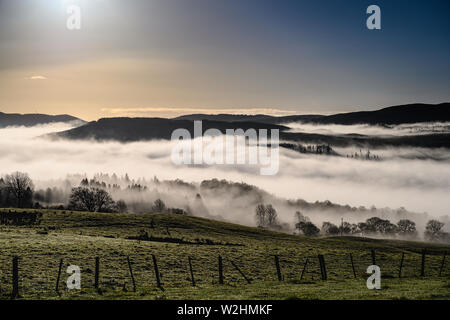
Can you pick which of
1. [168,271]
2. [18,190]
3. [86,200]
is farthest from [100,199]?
[168,271]

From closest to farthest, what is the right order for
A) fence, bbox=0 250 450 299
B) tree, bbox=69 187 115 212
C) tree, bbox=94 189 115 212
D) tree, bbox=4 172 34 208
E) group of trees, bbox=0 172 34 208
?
fence, bbox=0 250 450 299
tree, bbox=69 187 115 212
tree, bbox=94 189 115 212
tree, bbox=4 172 34 208
group of trees, bbox=0 172 34 208

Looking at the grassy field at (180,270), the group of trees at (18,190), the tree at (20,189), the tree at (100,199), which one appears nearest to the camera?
the grassy field at (180,270)

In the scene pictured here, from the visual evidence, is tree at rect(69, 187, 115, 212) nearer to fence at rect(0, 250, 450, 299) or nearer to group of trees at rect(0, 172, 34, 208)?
group of trees at rect(0, 172, 34, 208)

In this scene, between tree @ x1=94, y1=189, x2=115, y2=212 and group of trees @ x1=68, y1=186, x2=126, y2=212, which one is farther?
tree @ x1=94, y1=189, x2=115, y2=212

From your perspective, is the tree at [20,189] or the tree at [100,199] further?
the tree at [20,189]

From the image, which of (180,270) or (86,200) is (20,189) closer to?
(86,200)

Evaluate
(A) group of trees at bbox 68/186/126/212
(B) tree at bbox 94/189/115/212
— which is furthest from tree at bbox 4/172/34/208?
(B) tree at bbox 94/189/115/212

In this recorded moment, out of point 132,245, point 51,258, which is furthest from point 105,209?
point 51,258

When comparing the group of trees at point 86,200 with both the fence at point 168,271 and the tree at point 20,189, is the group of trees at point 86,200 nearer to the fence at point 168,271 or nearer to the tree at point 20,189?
the tree at point 20,189

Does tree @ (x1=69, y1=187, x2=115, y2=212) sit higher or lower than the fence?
lower

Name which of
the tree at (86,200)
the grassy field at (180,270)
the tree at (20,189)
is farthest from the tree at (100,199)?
the grassy field at (180,270)

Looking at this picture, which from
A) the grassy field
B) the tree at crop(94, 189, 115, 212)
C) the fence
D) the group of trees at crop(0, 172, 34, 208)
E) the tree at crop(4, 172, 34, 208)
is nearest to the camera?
the grassy field

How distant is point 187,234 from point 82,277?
4499 centimetres
